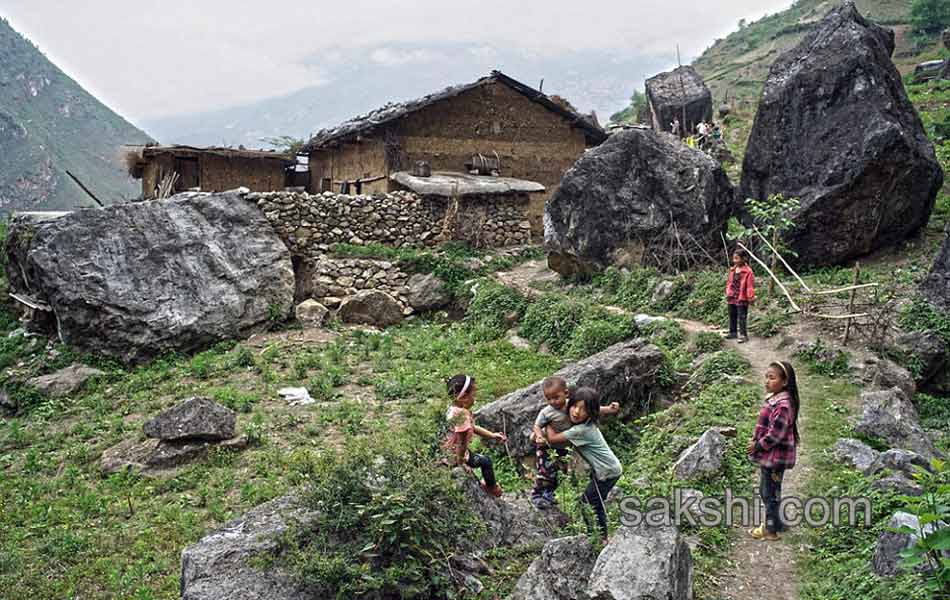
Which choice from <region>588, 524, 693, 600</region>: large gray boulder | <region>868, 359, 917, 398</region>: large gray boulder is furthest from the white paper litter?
<region>868, 359, 917, 398</region>: large gray boulder

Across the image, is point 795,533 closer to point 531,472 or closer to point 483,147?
point 531,472

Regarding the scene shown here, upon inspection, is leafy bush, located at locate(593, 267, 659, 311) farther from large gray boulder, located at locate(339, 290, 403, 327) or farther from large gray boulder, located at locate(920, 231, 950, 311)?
large gray boulder, located at locate(339, 290, 403, 327)

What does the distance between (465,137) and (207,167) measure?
810cm

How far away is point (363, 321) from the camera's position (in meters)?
16.4

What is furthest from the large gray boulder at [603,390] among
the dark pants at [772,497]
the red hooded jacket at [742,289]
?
the dark pants at [772,497]

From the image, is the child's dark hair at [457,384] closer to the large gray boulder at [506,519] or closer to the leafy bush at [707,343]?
the large gray boulder at [506,519]

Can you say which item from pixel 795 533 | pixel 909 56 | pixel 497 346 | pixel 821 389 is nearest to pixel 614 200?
pixel 497 346

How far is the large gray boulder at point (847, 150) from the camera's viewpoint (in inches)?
548

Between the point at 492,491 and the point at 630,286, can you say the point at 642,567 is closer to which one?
the point at 492,491

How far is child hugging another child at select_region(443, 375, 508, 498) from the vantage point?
5906 millimetres

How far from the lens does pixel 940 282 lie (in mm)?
10664

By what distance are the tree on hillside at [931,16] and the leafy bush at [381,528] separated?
1724 inches

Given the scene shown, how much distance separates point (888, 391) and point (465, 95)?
15556mm

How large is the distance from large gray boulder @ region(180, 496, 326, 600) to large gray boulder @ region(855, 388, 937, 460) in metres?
5.72
